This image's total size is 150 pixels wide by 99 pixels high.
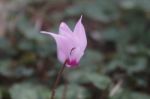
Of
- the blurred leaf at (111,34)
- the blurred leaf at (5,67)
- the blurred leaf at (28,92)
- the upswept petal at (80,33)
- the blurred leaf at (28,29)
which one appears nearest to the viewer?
the upswept petal at (80,33)

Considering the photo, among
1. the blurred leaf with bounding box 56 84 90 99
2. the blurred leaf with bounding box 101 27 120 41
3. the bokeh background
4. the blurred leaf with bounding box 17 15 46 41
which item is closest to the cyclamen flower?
the bokeh background

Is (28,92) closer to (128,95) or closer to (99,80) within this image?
(99,80)

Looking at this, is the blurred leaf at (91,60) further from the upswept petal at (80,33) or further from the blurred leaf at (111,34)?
the upswept petal at (80,33)

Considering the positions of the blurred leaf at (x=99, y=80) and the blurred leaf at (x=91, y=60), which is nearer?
A: the blurred leaf at (x=99, y=80)

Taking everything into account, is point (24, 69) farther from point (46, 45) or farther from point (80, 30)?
point (80, 30)

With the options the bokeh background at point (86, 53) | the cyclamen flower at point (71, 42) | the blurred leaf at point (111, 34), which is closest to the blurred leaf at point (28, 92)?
the bokeh background at point (86, 53)

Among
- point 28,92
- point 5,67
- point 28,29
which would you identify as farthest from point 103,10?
point 28,92

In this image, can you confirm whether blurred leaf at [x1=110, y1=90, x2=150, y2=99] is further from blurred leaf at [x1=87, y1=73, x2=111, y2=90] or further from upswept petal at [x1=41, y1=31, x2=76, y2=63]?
upswept petal at [x1=41, y1=31, x2=76, y2=63]
